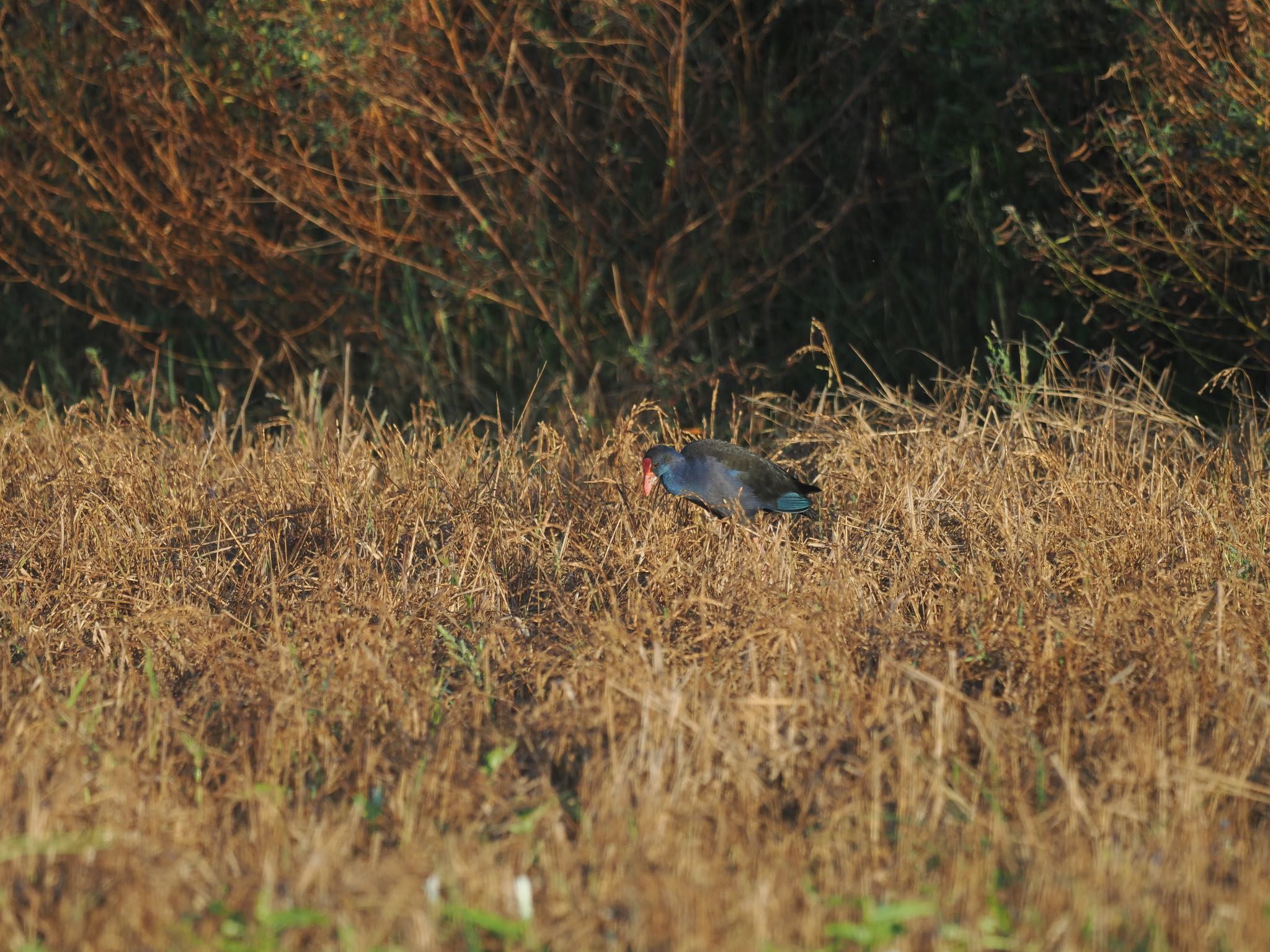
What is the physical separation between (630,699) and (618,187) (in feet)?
13.8

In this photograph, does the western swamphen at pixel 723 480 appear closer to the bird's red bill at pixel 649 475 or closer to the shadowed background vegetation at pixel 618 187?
the bird's red bill at pixel 649 475

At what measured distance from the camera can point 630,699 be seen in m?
3.12

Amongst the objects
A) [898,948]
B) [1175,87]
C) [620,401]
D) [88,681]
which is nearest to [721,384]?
[620,401]

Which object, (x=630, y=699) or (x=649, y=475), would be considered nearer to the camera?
(x=630, y=699)

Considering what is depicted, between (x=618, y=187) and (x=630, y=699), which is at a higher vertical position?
(x=618, y=187)

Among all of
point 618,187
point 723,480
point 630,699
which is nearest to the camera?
point 630,699

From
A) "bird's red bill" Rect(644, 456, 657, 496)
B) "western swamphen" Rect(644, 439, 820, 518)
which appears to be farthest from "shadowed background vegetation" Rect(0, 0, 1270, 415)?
"bird's red bill" Rect(644, 456, 657, 496)

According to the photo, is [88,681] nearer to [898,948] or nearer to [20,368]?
[898,948]

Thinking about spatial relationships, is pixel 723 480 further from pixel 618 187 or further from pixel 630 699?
pixel 618 187

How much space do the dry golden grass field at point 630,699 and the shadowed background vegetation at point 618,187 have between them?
136 centimetres

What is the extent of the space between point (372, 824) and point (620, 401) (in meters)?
4.18

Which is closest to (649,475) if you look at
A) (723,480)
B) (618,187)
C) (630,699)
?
(723,480)

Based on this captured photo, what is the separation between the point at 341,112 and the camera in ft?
20.4

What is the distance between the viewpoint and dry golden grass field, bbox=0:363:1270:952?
230cm
